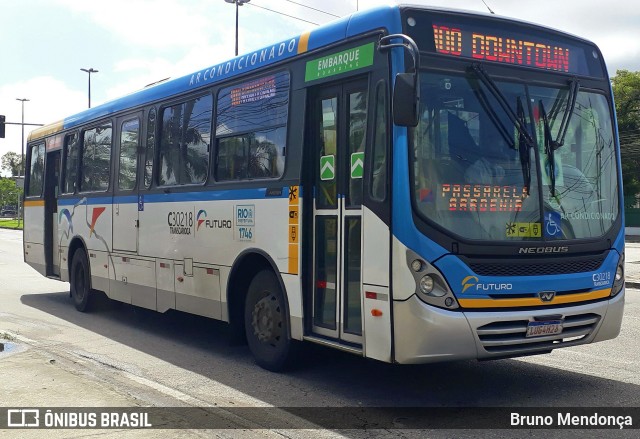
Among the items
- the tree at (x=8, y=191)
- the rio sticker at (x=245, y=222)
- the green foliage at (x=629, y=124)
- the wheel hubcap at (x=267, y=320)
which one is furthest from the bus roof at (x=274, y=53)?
the tree at (x=8, y=191)

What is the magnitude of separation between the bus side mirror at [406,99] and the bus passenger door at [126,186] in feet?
18.8

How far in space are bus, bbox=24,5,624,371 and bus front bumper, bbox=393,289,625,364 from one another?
0.05 ft

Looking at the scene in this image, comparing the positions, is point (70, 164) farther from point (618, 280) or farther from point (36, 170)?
point (618, 280)

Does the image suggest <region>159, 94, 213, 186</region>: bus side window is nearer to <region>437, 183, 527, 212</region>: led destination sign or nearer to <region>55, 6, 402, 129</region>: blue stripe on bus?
<region>55, 6, 402, 129</region>: blue stripe on bus

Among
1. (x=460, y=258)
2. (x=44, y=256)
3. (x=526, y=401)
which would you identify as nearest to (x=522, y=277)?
(x=460, y=258)

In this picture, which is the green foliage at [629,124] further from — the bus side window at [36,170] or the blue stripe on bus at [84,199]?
the blue stripe on bus at [84,199]

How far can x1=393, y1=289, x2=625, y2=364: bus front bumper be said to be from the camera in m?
6.00

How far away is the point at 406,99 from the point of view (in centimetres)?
595

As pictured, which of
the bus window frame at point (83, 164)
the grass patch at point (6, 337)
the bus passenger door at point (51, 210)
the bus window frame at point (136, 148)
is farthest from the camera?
the bus passenger door at point (51, 210)

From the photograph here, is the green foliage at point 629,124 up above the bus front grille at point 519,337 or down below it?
above

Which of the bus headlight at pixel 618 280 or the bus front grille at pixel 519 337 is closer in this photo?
the bus front grille at pixel 519 337

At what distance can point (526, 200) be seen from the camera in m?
6.47

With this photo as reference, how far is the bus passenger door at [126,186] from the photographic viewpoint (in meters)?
10.9

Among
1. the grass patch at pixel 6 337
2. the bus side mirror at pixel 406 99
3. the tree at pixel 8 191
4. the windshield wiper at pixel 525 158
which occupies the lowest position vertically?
the grass patch at pixel 6 337
